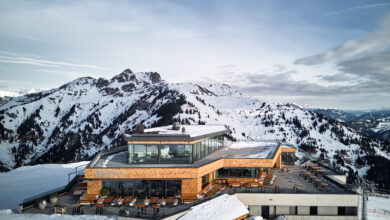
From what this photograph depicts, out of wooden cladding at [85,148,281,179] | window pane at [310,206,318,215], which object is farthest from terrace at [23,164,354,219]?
wooden cladding at [85,148,281,179]

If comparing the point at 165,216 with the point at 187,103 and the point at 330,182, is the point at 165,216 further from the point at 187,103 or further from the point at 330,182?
the point at 187,103

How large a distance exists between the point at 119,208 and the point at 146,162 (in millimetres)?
5638

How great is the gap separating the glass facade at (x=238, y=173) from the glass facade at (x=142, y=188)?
786cm

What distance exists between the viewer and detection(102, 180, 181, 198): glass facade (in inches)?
986

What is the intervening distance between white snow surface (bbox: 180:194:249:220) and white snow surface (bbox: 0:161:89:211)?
2570 cm

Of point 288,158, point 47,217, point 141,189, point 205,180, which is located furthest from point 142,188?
point 288,158

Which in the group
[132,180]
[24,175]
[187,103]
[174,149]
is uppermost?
[187,103]

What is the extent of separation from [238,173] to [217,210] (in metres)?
11.0

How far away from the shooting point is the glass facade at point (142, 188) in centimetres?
2505

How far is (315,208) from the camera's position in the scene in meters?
26.5

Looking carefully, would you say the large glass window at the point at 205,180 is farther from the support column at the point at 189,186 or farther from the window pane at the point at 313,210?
the window pane at the point at 313,210

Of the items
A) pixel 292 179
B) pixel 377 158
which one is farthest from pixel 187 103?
pixel 292 179

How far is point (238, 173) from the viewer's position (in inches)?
1234

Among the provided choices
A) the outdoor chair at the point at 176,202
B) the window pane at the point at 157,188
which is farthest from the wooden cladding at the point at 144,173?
the outdoor chair at the point at 176,202
